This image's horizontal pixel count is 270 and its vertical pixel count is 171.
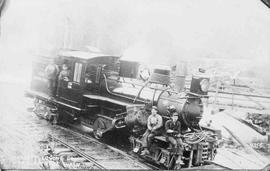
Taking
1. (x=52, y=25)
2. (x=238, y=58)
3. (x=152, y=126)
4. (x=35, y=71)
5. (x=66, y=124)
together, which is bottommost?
(x=66, y=124)

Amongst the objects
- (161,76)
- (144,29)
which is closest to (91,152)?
(161,76)

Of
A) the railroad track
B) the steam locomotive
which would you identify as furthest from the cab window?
the railroad track

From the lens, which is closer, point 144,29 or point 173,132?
point 173,132

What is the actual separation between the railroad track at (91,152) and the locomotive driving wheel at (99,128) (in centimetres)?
12

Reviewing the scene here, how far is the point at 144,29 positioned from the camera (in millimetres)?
5488

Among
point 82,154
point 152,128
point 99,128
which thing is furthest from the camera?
point 99,128

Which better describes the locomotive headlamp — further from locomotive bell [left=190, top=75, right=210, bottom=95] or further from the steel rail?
the steel rail

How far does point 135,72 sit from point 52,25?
176 cm

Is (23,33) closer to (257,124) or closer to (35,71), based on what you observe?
(35,71)

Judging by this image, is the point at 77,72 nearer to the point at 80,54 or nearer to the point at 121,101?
the point at 80,54

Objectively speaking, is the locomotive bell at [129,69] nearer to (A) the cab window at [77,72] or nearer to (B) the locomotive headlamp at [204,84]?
(A) the cab window at [77,72]

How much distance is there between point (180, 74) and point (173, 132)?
92 centimetres

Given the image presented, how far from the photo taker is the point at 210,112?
6000 mm

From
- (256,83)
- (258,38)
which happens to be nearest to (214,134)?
(256,83)
